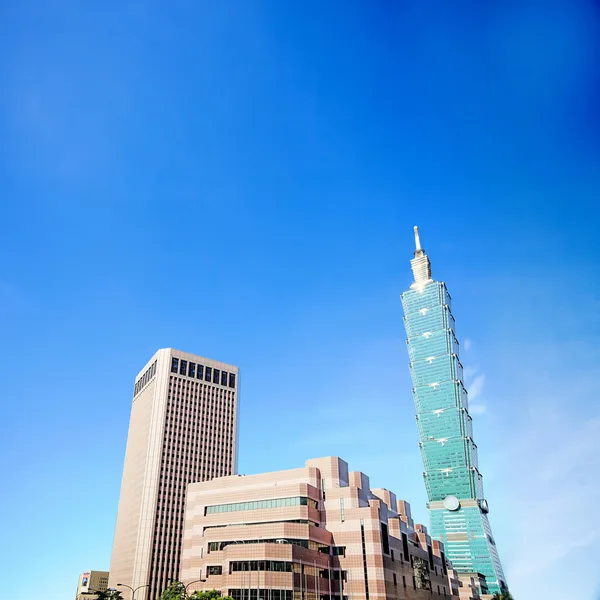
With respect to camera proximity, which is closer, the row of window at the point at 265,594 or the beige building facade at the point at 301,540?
the row of window at the point at 265,594

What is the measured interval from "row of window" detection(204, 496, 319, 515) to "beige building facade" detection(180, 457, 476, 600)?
20cm

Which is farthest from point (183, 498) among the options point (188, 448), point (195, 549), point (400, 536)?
point (400, 536)

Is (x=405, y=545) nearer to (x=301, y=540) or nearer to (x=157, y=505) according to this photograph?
(x=301, y=540)

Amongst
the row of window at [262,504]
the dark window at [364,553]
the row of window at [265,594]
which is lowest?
the row of window at [265,594]

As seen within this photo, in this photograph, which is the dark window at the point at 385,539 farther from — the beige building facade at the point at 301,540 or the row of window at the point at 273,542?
the row of window at the point at 273,542

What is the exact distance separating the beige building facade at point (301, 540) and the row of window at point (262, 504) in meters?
0.20

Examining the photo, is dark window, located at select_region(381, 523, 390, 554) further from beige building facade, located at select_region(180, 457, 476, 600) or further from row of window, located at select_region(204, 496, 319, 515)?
row of window, located at select_region(204, 496, 319, 515)

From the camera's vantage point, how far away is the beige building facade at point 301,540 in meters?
100

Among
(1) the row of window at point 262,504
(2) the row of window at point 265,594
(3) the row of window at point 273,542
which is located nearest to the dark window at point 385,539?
(3) the row of window at point 273,542

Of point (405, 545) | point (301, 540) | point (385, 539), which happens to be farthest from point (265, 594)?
point (405, 545)

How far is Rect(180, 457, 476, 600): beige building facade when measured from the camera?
329 ft

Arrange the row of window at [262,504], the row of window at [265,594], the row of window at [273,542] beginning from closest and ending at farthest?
the row of window at [265,594], the row of window at [273,542], the row of window at [262,504]

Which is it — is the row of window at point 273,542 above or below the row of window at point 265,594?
above

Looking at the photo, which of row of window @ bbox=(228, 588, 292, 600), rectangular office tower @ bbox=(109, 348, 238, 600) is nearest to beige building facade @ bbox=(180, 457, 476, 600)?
row of window @ bbox=(228, 588, 292, 600)
